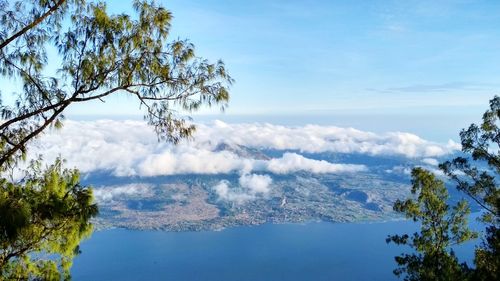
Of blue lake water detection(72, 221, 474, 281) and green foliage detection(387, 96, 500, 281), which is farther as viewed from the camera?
blue lake water detection(72, 221, 474, 281)

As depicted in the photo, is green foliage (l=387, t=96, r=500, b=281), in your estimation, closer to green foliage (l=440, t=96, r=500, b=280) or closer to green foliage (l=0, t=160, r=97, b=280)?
green foliage (l=440, t=96, r=500, b=280)

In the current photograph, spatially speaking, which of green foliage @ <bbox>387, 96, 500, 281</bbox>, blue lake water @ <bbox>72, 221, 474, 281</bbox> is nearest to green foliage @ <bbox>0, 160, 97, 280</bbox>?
green foliage @ <bbox>387, 96, 500, 281</bbox>

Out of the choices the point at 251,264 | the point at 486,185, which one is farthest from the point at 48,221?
the point at 251,264

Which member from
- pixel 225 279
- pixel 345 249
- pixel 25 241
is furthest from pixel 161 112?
pixel 345 249

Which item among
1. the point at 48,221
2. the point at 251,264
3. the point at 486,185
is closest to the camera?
the point at 48,221

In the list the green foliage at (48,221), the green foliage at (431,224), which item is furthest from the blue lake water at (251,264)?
the green foliage at (48,221)

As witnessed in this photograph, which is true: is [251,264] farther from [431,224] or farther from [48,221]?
[48,221]

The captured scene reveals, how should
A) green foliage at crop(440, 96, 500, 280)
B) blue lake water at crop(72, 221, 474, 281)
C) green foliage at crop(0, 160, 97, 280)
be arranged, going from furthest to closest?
blue lake water at crop(72, 221, 474, 281) → green foliage at crop(440, 96, 500, 280) → green foliage at crop(0, 160, 97, 280)

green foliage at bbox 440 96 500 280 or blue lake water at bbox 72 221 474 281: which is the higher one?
green foliage at bbox 440 96 500 280
